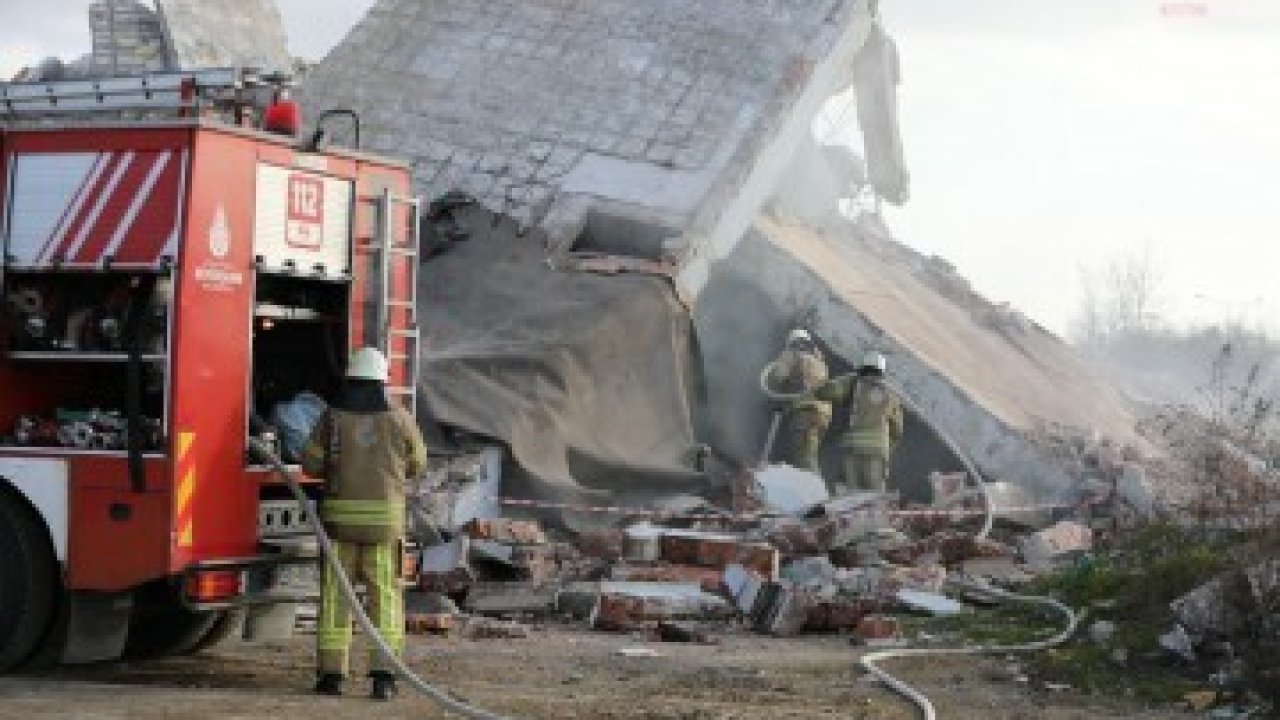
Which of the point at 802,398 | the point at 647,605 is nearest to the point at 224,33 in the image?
the point at 802,398

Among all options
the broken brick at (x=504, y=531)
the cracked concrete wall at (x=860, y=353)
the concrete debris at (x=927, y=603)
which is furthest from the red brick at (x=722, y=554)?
the cracked concrete wall at (x=860, y=353)

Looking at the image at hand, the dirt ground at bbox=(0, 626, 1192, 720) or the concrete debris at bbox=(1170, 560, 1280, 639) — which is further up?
the concrete debris at bbox=(1170, 560, 1280, 639)

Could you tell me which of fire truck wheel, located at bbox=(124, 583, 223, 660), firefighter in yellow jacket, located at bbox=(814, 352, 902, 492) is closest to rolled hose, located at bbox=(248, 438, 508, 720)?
fire truck wheel, located at bbox=(124, 583, 223, 660)

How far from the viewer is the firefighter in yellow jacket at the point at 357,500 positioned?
323 inches

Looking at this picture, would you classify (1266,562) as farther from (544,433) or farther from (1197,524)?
(544,433)

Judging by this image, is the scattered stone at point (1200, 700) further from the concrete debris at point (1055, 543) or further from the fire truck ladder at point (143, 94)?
the concrete debris at point (1055, 543)

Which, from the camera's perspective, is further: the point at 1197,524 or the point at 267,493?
the point at 1197,524

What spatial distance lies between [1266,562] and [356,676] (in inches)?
166

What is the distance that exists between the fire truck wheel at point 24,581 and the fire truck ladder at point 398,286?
1.76m

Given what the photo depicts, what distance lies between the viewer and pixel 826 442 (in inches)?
659

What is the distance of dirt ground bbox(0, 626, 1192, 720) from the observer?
25.4 feet

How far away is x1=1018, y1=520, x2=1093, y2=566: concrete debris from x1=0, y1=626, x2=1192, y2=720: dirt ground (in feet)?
15.1

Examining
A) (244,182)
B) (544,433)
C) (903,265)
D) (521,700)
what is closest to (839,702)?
(521,700)

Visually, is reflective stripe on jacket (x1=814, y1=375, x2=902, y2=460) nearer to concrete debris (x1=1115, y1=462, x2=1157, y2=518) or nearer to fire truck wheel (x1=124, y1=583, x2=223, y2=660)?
concrete debris (x1=1115, y1=462, x2=1157, y2=518)
